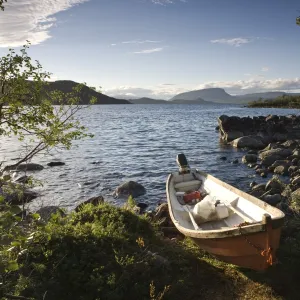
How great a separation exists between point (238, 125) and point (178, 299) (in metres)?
37.0

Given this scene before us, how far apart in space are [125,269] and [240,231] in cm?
301

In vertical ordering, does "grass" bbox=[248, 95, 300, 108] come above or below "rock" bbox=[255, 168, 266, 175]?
above

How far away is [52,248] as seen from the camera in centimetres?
696

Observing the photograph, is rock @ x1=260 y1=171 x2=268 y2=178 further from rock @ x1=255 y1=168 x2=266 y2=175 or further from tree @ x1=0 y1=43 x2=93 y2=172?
tree @ x1=0 y1=43 x2=93 y2=172

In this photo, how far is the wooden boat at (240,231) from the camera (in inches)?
285

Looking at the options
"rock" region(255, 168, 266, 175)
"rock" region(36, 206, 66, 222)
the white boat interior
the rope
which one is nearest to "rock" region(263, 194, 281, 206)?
the white boat interior

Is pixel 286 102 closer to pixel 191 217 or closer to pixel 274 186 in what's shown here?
pixel 274 186

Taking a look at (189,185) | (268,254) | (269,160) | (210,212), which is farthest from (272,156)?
(268,254)

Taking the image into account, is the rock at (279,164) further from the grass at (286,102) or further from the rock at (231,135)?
the grass at (286,102)

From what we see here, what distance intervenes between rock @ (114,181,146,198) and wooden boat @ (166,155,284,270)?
5.97m

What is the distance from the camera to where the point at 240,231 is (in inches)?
294

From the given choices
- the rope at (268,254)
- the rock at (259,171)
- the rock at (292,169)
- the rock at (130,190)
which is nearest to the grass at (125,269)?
the rope at (268,254)

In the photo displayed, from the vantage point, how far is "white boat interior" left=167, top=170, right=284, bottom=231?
9.43m

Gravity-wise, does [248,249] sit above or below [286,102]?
below
